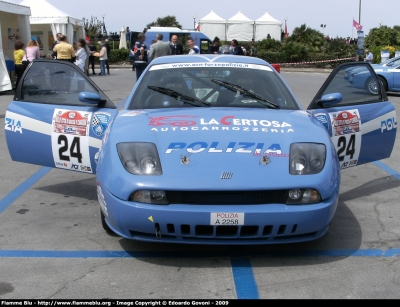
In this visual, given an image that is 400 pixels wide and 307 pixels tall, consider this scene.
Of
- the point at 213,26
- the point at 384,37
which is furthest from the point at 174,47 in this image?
the point at 213,26

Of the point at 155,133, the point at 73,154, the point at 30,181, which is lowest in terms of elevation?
the point at 30,181

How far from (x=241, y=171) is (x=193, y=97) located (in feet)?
4.44

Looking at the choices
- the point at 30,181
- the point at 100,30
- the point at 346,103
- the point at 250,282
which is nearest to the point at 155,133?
the point at 250,282

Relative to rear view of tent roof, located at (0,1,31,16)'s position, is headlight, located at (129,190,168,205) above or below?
below

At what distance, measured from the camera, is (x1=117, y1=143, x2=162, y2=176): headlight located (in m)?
3.71

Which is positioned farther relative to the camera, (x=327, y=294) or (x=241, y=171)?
(x=241, y=171)

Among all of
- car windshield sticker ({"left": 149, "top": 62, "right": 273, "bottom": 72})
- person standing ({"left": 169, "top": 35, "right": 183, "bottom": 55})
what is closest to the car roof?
car windshield sticker ({"left": 149, "top": 62, "right": 273, "bottom": 72})

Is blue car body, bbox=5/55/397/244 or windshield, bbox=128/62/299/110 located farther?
windshield, bbox=128/62/299/110

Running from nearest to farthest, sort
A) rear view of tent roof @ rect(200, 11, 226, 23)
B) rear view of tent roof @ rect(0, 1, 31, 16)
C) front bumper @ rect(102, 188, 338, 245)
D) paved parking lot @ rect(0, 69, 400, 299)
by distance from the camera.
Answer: paved parking lot @ rect(0, 69, 400, 299), front bumper @ rect(102, 188, 338, 245), rear view of tent roof @ rect(0, 1, 31, 16), rear view of tent roof @ rect(200, 11, 226, 23)

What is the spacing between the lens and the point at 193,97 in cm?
480

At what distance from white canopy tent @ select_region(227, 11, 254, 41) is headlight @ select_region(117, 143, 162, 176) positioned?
139 feet

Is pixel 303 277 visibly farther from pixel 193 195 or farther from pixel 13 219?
pixel 13 219

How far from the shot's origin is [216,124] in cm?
416

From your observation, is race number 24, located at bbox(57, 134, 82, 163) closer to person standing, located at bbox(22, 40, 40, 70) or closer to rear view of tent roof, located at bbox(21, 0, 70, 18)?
person standing, located at bbox(22, 40, 40, 70)
